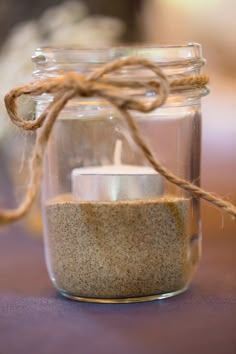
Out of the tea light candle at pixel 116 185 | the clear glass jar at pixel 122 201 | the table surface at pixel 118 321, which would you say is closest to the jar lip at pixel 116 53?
the clear glass jar at pixel 122 201

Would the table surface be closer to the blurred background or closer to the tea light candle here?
the tea light candle

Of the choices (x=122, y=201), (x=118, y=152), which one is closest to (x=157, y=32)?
(x=118, y=152)

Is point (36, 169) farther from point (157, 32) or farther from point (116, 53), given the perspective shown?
point (157, 32)

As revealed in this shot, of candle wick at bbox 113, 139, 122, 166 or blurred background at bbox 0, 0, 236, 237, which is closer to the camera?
candle wick at bbox 113, 139, 122, 166

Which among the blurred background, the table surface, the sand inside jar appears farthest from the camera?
the blurred background

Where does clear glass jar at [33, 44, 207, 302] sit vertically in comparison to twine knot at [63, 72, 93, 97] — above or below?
below

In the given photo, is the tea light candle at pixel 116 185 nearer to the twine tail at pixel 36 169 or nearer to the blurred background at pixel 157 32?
the twine tail at pixel 36 169

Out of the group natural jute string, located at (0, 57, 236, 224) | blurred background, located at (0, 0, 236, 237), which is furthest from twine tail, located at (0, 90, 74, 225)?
blurred background, located at (0, 0, 236, 237)
